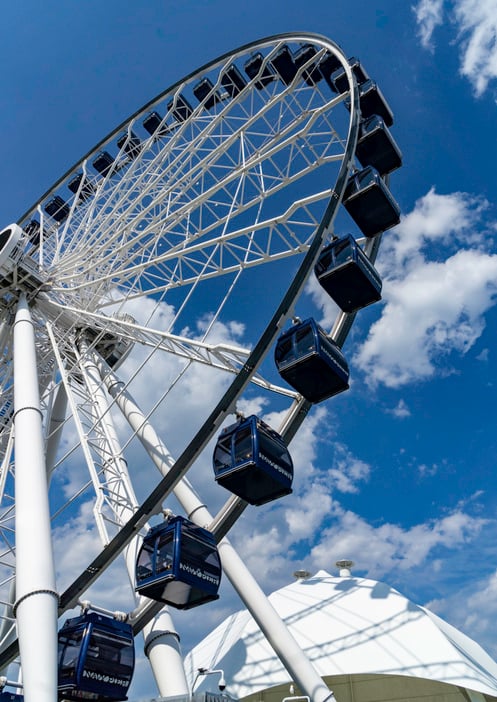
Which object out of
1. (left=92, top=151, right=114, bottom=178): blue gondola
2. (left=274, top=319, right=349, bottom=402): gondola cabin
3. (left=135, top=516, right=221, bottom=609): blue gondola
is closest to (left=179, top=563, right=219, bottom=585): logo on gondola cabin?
(left=135, top=516, right=221, bottom=609): blue gondola

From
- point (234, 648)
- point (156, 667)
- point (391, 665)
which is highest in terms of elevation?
point (234, 648)

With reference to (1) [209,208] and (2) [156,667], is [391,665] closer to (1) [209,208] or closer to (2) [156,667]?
(2) [156,667]

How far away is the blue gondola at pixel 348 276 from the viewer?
46.9 feet

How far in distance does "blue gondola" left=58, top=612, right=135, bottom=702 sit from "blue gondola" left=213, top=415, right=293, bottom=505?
3.27 m

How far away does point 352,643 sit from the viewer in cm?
1995

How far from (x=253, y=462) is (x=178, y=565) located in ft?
7.56

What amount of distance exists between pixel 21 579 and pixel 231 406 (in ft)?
14.4

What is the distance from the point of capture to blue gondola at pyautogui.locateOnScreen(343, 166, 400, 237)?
15.6 m

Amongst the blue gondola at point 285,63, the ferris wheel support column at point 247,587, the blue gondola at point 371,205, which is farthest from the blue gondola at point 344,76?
the ferris wheel support column at point 247,587

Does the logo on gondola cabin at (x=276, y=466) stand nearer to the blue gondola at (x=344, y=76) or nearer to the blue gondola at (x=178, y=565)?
the blue gondola at (x=178, y=565)

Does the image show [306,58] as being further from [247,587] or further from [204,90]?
[247,587]

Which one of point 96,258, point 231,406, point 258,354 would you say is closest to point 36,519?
point 231,406

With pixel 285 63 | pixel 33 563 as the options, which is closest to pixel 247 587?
pixel 33 563

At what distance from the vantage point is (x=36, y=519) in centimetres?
975
